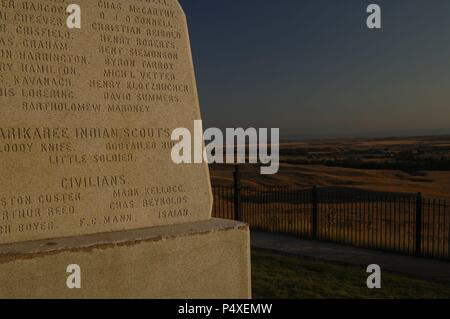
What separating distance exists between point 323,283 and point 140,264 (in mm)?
4352

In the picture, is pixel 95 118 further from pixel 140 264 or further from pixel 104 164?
pixel 140 264

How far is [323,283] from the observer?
7273 millimetres

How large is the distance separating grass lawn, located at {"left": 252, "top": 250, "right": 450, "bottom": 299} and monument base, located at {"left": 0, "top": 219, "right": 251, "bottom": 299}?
2.70m

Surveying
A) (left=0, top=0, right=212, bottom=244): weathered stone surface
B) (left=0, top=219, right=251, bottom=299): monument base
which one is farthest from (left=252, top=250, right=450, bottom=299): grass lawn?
(left=0, top=0, right=212, bottom=244): weathered stone surface

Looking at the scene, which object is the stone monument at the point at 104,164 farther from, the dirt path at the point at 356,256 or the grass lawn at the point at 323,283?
the dirt path at the point at 356,256

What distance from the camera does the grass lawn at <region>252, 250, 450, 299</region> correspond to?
668 centimetres

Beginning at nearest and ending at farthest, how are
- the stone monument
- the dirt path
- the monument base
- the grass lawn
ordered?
the monument base < the stone monument < the grass lawn < the dirt path

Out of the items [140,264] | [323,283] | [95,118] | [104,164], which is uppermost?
[95,118]

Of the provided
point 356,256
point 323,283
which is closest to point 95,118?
point 323,283

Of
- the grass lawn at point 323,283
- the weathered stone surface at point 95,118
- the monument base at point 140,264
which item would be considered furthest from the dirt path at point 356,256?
the weathered stone surface at point 95,118

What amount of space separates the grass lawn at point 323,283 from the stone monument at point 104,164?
2818mm

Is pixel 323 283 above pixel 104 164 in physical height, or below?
below

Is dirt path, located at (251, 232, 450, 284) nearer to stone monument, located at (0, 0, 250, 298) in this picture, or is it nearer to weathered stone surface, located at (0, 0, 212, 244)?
stone monument, located at (0, 0, 250, 298)
